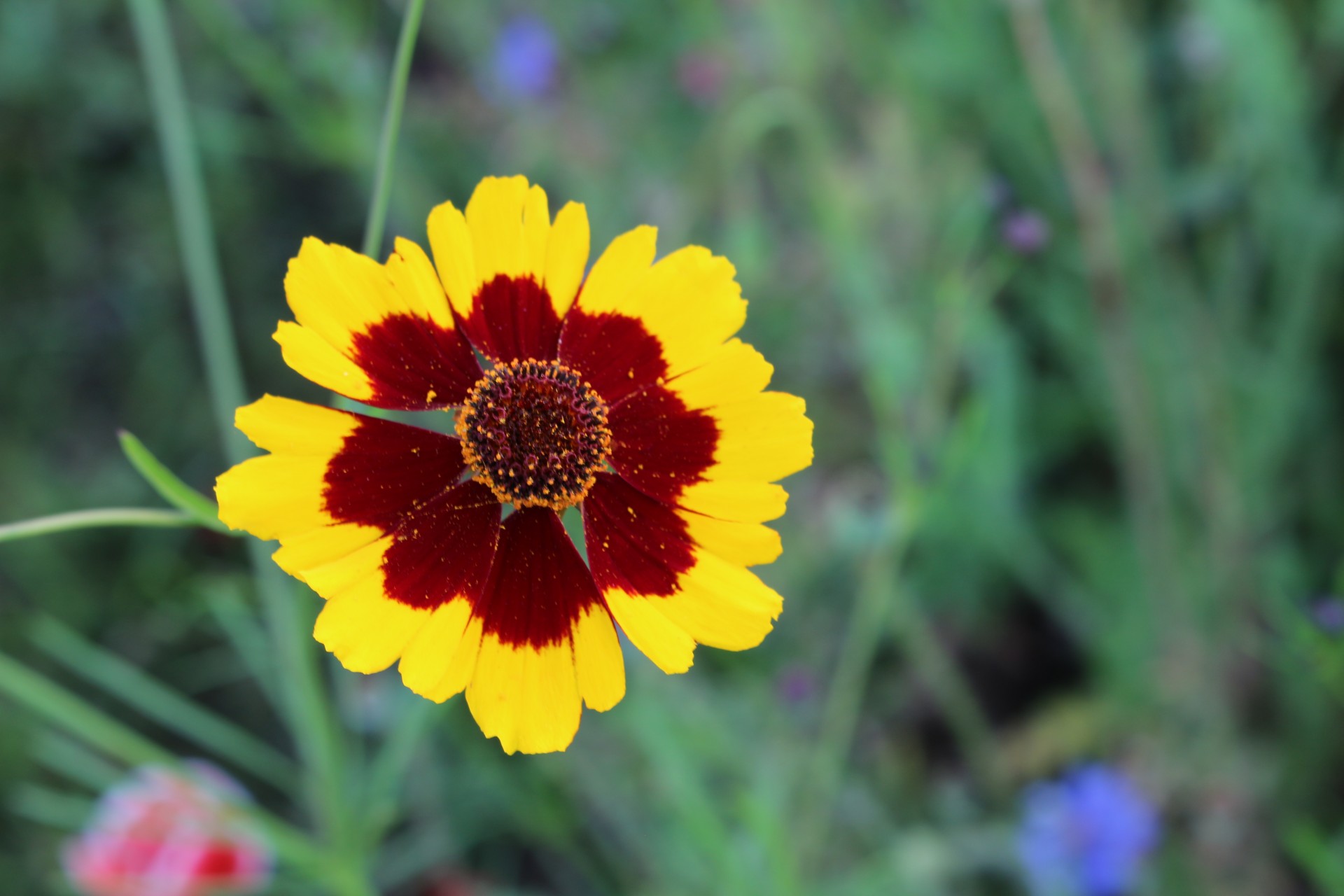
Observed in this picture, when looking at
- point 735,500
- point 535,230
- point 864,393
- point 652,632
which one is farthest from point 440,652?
point 864,393

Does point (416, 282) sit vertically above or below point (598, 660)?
above

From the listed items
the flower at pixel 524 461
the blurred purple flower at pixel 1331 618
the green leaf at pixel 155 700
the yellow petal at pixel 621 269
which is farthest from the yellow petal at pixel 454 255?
the blurred purple flower at pixel 1331 618

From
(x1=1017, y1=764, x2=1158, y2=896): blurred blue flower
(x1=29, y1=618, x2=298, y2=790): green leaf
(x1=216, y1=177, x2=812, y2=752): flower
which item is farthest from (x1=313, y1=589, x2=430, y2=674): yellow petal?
(x1=1017, y1=764, x2=1158, y2=896): blurred blue flower

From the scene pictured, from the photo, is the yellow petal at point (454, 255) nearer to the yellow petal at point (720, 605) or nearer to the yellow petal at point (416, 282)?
the yellow petal at point (416, 282)

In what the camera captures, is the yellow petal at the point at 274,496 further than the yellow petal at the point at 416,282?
No

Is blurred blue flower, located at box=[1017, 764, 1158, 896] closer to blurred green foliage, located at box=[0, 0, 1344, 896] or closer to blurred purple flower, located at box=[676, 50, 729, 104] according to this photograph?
blurred green foliage, located at box=[0, 0, 1344, 896]

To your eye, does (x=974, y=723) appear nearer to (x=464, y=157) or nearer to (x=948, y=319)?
A: (x=948, y=319)

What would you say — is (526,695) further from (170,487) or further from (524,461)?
(170,487)
